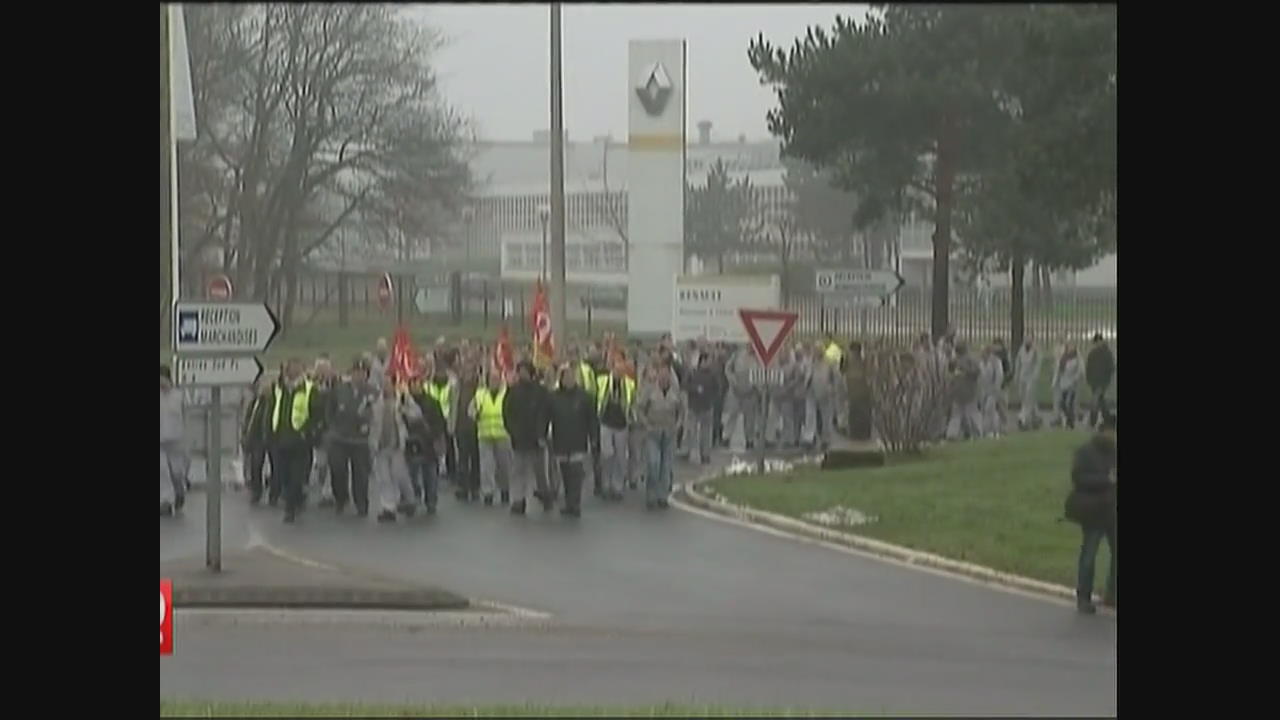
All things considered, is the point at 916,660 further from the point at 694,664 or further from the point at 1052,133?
the point at 1052,133

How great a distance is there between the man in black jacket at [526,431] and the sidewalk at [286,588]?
1.24 feet

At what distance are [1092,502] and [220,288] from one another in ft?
8.19

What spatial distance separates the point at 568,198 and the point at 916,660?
5.60 ft

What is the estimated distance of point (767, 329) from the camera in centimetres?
448

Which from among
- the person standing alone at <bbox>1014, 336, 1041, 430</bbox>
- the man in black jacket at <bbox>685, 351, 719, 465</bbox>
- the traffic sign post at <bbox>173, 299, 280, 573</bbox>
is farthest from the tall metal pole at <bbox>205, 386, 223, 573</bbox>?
the person standing alone at <bbox>1014, 336, 1041, 430</bbox>

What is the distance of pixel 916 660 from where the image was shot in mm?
4637

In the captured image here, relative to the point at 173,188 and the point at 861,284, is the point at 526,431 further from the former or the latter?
the point at 173,188

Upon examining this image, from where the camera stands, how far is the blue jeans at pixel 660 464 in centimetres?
464

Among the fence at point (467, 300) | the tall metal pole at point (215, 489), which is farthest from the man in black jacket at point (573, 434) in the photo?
the tall metal pole at point (215, 489)

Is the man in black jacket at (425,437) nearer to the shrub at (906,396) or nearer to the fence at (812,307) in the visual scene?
the fence at (812,307)

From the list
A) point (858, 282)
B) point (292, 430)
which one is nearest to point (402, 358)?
point (292, 430)
